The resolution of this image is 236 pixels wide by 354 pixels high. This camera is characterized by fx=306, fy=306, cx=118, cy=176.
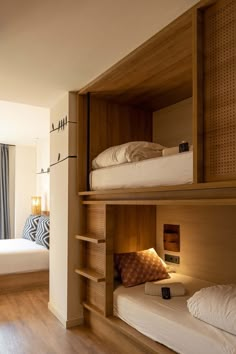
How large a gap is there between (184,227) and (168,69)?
150cm

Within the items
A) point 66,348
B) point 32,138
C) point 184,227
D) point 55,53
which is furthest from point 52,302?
point 32,138

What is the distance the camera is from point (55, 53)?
2.29 metres

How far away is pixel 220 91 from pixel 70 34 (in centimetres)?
107

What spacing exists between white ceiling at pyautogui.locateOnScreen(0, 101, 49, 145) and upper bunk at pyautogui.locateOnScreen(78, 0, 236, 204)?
1.40 meters

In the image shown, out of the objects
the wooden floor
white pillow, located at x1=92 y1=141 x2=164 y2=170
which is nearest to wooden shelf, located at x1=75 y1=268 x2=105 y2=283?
the wooden floor

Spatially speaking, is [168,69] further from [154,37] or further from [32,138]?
[32,138]

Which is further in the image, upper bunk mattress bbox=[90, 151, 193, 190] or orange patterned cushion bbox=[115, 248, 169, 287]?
orange patterned cushion bbox=[115, 248, 169, 287]

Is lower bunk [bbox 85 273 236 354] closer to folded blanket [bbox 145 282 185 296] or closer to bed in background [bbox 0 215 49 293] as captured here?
folded blanket [bbox 145 282 185 296]

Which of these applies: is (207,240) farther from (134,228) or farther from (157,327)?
(157,327)

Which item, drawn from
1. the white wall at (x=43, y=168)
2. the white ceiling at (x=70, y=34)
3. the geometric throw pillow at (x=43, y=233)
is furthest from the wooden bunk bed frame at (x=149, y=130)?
the white wall at (x=43, y=168)

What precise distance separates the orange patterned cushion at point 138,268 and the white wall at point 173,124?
48.5 inches

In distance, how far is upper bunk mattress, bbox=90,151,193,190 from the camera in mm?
1864

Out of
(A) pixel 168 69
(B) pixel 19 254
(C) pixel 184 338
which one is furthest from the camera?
(B) pixel 19 254

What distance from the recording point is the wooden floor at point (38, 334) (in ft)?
8.30
